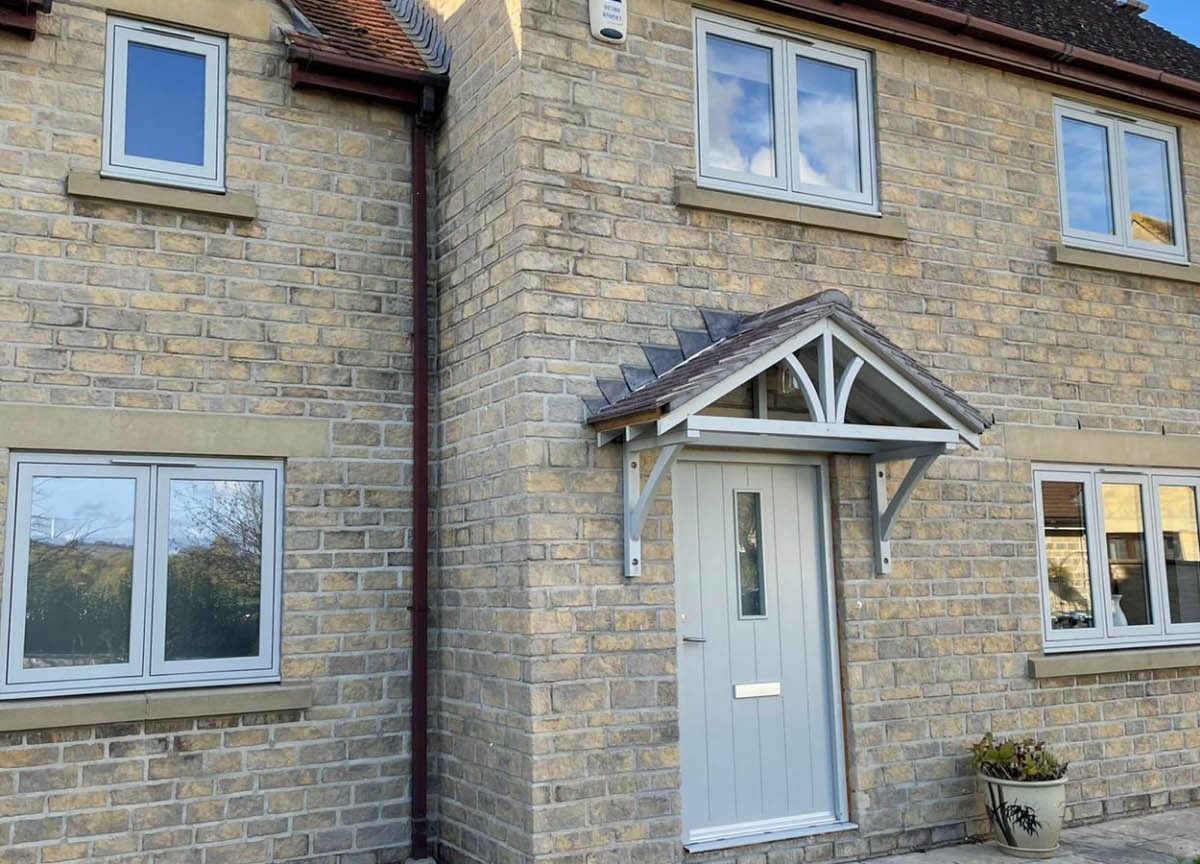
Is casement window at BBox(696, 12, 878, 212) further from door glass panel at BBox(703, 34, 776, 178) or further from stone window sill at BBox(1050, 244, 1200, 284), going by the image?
stone window sill at BBox(1050, 244, 1200, 284)

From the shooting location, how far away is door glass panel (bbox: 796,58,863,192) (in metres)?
7.91

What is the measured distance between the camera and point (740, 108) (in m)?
7.67

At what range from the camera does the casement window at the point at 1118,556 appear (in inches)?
340

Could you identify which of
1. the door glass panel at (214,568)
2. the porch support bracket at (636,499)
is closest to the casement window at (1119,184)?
→ the porch support bracket at (636,499)

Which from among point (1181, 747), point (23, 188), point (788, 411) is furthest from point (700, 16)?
point (1181, 747)

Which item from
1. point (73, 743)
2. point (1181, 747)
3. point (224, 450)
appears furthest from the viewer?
point (1181, 747)

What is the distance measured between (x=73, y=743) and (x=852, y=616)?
4.70 m

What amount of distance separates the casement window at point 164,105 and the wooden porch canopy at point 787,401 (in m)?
2.95

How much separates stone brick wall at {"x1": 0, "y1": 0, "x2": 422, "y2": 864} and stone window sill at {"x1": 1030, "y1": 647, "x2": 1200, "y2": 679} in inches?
176

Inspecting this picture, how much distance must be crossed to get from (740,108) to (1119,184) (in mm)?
3700

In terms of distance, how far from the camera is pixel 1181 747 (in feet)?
29.1

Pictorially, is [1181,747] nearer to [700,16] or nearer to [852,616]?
[852,616]

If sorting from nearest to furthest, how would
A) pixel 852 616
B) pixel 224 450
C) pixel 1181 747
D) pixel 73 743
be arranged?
pixel 73 743
pixel 224 450
pixel 852 616
pixel 1181 747

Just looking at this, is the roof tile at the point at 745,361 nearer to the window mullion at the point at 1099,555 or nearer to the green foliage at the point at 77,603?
the window mullion at the point at 1099,555
